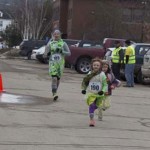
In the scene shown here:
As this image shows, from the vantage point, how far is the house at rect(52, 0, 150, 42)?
56469 mm

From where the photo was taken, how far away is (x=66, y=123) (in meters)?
10.4

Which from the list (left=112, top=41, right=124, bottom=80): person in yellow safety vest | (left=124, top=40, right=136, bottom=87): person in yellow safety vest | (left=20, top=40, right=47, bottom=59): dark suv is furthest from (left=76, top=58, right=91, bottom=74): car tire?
(left=20, top=40, right=47, bottom=59): dark suv

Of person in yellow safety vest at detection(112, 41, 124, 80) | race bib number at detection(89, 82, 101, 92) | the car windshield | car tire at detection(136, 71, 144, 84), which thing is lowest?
car tire at detection(136, 71, 144, 84)

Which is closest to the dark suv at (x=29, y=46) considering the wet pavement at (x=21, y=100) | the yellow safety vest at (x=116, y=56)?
the yellow safety vest at (x=116, y=56)

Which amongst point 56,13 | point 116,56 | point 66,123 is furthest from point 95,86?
point 56,13

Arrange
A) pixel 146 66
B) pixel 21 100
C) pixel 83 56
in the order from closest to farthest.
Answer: pixel 21 100 < pixel 146 66 < pixel 83 56

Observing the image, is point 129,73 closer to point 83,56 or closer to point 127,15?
point 83,56

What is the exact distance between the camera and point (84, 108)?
12.7 m

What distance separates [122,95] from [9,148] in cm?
914

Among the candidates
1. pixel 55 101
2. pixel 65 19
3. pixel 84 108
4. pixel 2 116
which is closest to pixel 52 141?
pixel 2 116

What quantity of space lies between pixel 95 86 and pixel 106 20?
154 ft

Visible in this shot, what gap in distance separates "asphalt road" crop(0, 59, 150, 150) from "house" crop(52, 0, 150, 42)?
32.6 metres

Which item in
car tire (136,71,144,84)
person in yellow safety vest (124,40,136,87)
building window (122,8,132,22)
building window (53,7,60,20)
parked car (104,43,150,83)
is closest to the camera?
person in yellow safety vest (124,40,136,87)

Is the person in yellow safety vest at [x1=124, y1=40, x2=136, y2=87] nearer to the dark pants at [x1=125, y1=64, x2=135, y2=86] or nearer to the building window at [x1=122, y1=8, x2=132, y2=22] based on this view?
the dark pants at [x1=125, y1=64, x2=135, y2=86]
